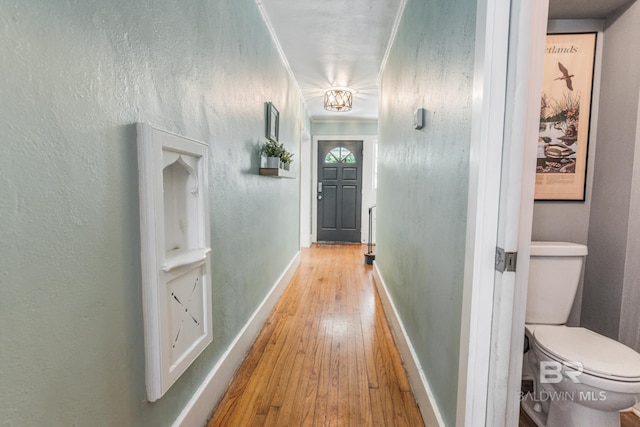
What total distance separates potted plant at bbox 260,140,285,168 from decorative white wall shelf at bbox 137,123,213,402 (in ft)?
3.45

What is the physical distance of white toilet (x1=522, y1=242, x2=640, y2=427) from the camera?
122cm

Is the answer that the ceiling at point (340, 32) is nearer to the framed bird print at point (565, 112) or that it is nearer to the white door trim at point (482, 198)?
the framed bird print at point (565, 112)

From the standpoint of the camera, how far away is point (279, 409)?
5.16 feet

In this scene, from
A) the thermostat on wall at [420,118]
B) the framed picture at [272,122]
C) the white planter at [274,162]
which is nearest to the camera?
the thermostat on wall at [420,118]

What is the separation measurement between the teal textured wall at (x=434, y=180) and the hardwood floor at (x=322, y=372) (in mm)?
262

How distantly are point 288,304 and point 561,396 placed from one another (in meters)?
2.10

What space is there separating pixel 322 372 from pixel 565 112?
2044 mm

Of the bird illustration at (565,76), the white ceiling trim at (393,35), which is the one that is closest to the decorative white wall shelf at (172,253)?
the white ceiling trim at (393,35)

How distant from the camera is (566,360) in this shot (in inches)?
51.1

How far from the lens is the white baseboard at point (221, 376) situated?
1.33 meters

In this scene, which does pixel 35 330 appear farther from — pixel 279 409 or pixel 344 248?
pixel 344 248

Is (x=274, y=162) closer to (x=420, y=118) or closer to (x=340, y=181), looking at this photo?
(x=420, y=118)

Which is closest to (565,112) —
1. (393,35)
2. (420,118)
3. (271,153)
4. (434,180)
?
(420,118)

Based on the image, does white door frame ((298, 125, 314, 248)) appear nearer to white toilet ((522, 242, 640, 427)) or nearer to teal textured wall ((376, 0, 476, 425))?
teal textured wall ((376, 0, 476, 425))
